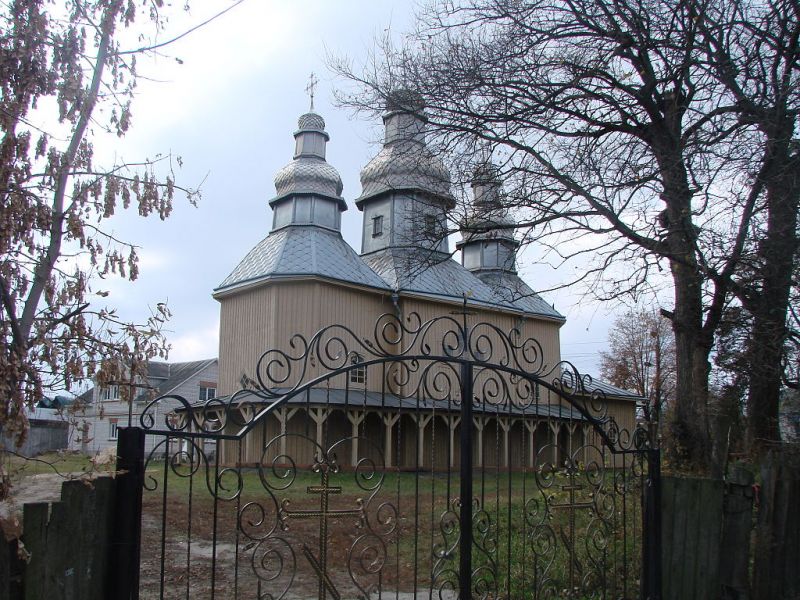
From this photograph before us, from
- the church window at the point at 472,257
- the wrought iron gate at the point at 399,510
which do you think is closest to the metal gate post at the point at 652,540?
the wrought iron gate at the point at 399,510

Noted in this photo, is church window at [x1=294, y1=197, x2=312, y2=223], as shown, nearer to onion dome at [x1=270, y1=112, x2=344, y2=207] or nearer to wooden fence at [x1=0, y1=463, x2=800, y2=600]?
onion dome at [x1=270, y1=112, x2=344, y2=207]

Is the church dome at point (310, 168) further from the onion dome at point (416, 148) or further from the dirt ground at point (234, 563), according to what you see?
the dirt ground at point (234, 563)

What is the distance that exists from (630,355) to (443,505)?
28354 mm

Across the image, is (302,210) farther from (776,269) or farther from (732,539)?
(732,539)

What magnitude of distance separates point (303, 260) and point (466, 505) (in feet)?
60.5

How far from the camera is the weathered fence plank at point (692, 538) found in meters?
5.53

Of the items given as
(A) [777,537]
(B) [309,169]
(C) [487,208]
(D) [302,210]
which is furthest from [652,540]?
(B) [309,169]

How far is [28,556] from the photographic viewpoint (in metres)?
2.84

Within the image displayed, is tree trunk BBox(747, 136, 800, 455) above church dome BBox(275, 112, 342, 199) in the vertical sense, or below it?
below

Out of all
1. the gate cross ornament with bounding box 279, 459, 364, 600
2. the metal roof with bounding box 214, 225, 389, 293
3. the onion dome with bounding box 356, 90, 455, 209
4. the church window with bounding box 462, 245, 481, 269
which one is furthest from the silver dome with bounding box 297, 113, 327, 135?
the gate cross ornament with bounding box 279, 459, 364, 600

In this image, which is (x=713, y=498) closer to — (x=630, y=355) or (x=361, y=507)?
(x=361, y=507)

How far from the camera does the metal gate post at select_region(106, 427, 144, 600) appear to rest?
3203 mm

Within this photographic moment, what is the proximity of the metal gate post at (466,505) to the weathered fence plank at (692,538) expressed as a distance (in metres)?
1.92

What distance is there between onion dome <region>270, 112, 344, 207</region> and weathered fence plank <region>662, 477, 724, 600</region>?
20841mm
